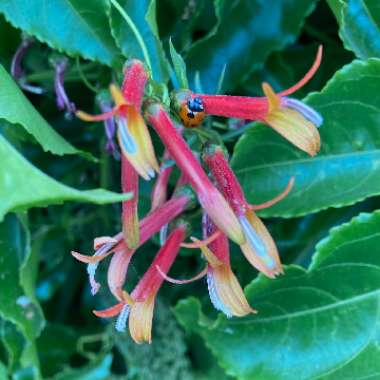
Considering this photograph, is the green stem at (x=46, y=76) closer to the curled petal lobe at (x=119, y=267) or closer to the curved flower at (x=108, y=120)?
the curved flower at (x=108, y=120)

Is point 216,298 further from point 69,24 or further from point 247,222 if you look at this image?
point 69,24

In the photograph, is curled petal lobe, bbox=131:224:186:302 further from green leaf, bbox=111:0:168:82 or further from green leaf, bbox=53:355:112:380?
green leaf, bbox=53:355:112:380

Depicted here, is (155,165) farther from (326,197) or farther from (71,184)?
(71,184)

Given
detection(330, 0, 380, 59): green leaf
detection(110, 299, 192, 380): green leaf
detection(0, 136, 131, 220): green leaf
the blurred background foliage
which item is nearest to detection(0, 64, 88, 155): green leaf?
the blurred background foliage

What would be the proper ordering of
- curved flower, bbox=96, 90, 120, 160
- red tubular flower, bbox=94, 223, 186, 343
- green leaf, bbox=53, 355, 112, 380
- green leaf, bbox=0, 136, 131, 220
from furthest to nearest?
green leaf, bbox=53, 355, 112, 380 < curved flower, bbox=96, 90, 120, 160 < red tubular flower, bbox=94, 223, 186, 343 < green leaf, bbox=0, 136, 131, 220

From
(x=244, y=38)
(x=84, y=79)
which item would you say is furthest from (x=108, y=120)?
(x=244, y=38)

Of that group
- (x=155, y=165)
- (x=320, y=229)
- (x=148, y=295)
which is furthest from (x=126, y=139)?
(x=320, y=229)
